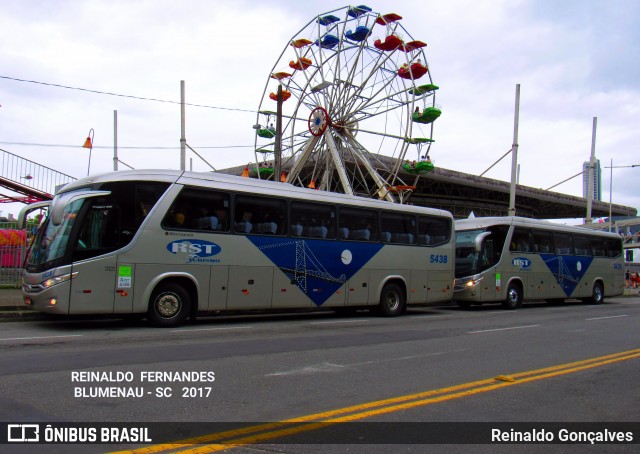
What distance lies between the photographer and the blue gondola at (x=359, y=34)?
29.4 meters

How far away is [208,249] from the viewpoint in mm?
12562

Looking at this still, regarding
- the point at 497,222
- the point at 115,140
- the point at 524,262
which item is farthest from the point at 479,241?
the point at 115,140

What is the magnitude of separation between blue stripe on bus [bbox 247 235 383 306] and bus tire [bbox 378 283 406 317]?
4.26 feet

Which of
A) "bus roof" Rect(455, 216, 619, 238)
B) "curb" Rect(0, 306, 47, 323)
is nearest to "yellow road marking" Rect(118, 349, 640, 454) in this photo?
"curb" Rect(0, 306, 47, 323)

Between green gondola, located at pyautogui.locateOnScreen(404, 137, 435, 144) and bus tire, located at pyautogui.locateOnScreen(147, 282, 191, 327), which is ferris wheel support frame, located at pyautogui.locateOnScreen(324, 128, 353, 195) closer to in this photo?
green gondola, located at pyautogui.locateOnScreen(404, 137, 435, 144)

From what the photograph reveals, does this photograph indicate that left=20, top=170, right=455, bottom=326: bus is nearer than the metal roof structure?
Yes

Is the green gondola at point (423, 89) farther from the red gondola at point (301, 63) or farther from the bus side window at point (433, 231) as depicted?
the bus side window at point (433, 231)

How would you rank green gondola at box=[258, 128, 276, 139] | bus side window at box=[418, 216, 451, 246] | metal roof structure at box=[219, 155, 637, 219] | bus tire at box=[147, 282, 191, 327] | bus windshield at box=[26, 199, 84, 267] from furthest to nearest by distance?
1. metal roof structure at box=[219, 155, 637, 219]
2. green gondola at box=[258, 128, 276, 139]
3. bus side window at box=[418, 216, 451, 246]
4. bus tire at box=[147, 282, 191, 327]
5. bus windshield at box=[26, 199, 84, 267]

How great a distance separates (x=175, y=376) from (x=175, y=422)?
1.85 meters

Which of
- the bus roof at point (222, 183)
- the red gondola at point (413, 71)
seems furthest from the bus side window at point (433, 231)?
the red gondola at point (413, 71)

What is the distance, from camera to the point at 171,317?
39.3ft

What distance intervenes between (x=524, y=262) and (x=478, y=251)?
2914 mm

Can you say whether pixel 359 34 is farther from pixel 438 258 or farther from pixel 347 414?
pixel 347 414

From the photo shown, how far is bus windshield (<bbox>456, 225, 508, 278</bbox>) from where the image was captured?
2050 centimetres
